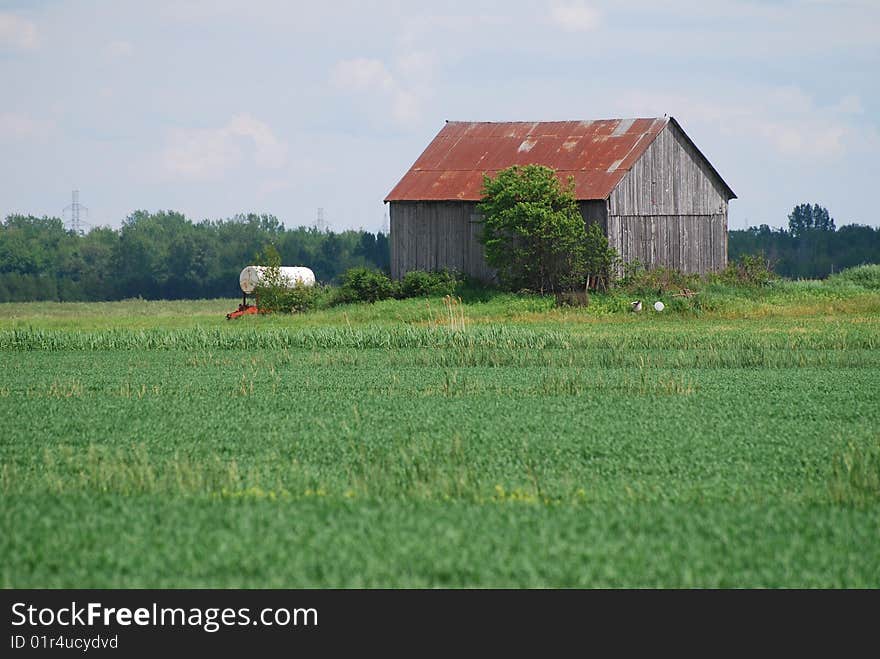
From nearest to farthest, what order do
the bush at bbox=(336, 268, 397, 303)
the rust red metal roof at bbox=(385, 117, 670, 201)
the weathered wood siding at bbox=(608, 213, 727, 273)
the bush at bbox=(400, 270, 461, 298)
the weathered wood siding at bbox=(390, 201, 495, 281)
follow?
the bush at bbox=(400, 270, 461, 298) → the weathered wood siding at bbox=(608, 213, 727, 273) → the rust red metal roof at bbox=(385, 117, 670, 201) → the bush at bbox=(336, 268, 397, 303) → the weathered wood siding at bbox=(390, 201, 495, 281)

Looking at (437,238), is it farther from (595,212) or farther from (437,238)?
(595,212)

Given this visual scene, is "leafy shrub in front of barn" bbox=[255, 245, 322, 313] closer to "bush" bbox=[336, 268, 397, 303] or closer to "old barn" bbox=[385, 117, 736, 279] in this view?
"bush" bbox=[336, 268, 397, 303]

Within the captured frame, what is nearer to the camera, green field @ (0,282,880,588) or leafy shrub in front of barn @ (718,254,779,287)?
green field @ (0,282,880,588)

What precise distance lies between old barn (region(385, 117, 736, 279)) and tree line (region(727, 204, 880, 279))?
131 feet

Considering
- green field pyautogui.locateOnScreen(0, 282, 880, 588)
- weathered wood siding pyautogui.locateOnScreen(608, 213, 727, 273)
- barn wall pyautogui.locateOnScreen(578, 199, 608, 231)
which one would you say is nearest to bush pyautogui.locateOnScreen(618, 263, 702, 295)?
weathered wood siding pyautogui.locateOnScreen(608, 213, 727, 273)

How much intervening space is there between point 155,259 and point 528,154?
205 ft

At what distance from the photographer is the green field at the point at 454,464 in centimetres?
989

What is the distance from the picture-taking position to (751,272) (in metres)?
47.2

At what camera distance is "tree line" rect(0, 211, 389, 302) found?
9262cm

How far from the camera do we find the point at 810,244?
108 m

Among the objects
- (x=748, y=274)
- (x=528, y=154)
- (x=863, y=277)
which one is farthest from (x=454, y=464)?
(x=863, y=277)
